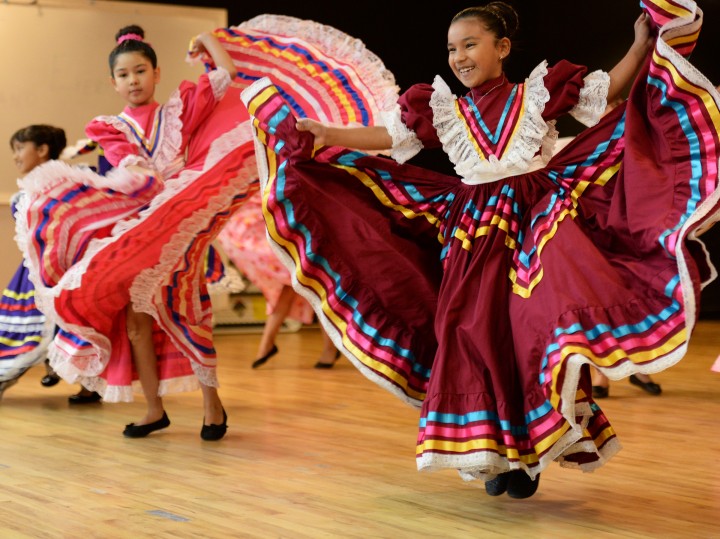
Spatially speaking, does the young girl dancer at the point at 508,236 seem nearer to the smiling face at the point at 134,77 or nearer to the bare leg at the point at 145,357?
the smiling face at the point at 134,77

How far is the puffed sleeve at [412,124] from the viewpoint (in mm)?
2715

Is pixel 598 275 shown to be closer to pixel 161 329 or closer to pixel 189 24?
pixel 161 329

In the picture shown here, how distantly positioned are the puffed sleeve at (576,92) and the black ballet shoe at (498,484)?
87 cm

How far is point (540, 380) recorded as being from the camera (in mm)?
2316

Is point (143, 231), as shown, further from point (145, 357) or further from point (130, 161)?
point (145, 357)

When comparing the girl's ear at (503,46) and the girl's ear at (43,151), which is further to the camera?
the girl's ear at (43,151)

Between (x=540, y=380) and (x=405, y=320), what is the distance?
425 millimetres

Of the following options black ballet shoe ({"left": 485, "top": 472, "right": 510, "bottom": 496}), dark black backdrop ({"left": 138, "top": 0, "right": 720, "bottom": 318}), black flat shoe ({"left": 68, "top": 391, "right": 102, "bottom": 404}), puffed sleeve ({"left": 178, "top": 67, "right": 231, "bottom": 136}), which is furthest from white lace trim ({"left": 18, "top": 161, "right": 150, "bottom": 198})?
dark black backdrop ({"left": 138, "top": 0, "right": 720, "bottom": 318})

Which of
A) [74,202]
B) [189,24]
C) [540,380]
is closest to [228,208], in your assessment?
[74,202]

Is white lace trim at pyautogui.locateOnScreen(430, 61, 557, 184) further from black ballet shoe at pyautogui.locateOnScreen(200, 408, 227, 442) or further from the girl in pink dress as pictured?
the girl in pink dress

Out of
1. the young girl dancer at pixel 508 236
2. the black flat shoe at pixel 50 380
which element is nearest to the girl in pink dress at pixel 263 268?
the black flat shoe at pixel 50 380

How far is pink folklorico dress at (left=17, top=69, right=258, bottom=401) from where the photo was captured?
11.3 feet

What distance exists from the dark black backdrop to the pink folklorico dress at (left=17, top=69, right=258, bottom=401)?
449 centimetres

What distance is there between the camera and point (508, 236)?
2527 mm
